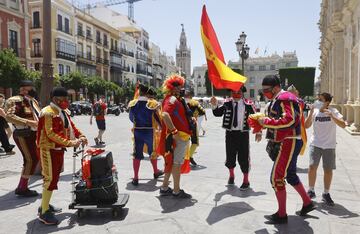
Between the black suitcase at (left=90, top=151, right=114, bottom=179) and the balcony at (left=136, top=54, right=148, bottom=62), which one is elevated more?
the balcony at (left=136, top=54, right=148, bottom=62)

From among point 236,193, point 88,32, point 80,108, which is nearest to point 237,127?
point 236,193

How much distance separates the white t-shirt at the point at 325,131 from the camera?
194 inches

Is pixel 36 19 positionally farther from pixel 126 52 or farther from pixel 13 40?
pixel 126 52

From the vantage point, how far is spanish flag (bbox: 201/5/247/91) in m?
5.14

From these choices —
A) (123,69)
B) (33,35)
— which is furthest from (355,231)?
(123,69)

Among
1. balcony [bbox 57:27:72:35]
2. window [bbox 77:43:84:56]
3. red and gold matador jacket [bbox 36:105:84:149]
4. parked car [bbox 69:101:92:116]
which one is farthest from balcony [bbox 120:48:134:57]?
red and gold matador jacket [bbox 36:105:84:149]

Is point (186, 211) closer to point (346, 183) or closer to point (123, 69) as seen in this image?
point (346, 183)

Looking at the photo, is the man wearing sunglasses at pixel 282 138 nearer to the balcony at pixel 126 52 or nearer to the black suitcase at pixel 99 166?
the black suitcase at pixel 99 166

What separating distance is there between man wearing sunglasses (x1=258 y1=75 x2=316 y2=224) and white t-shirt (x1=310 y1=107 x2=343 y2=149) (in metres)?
0.94

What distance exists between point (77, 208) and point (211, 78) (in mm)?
2563

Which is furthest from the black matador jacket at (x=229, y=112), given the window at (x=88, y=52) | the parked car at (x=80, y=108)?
the window at (x=88, y=52)

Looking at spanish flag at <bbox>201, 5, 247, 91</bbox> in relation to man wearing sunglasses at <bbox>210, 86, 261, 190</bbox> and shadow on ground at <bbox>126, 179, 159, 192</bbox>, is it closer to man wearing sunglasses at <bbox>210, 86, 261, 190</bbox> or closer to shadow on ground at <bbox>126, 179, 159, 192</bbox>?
man wearing sunglasses at <bbox>210, 86, 261, 190</bbox>

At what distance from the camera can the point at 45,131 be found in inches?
162

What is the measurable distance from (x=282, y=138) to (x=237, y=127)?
1.61 meters
